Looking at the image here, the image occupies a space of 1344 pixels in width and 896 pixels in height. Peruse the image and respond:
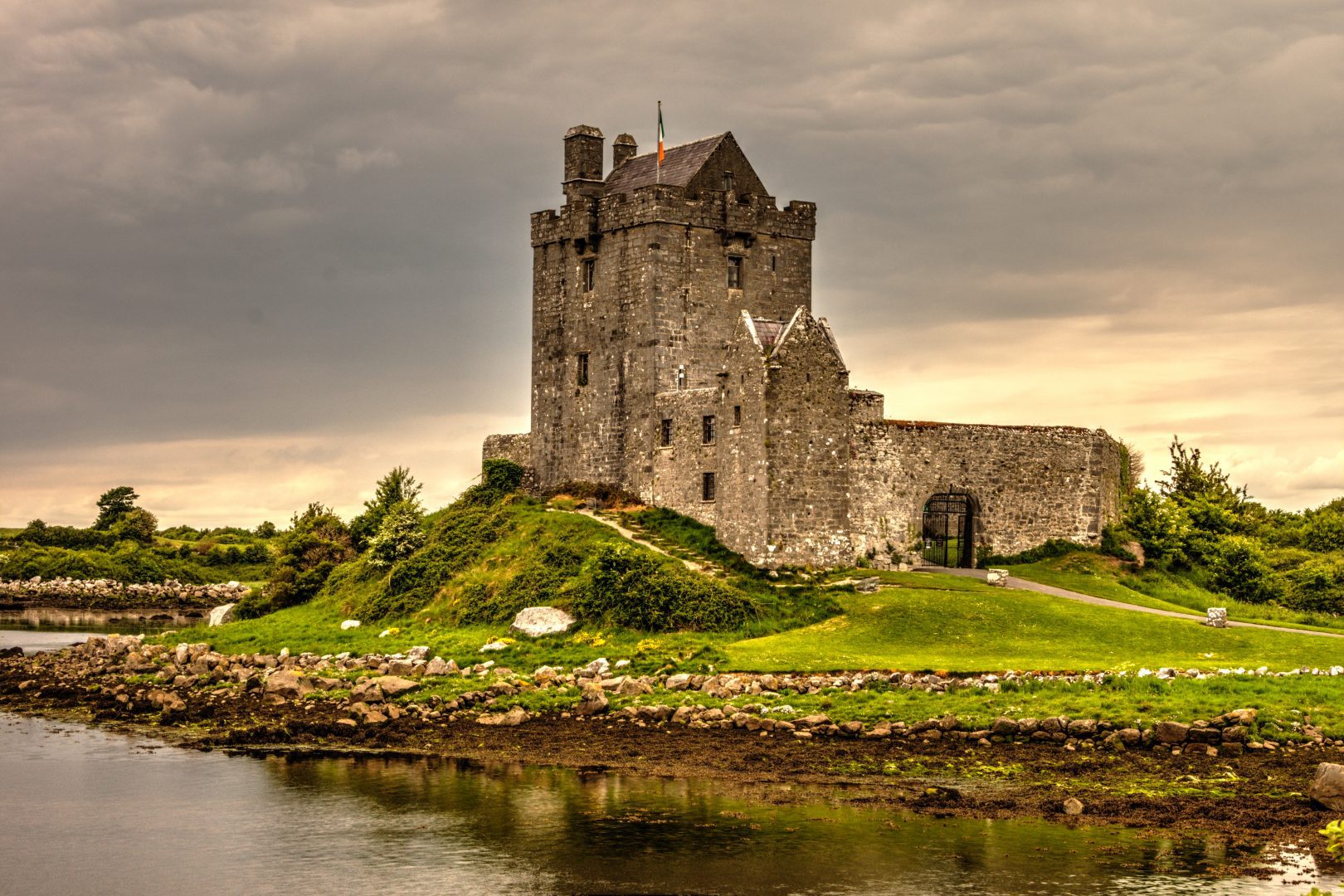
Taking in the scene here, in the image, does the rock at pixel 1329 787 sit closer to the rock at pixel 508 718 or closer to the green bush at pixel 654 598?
the rock at pixel 508 718

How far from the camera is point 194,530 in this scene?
398 ft

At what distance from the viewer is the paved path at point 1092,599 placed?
4253cm

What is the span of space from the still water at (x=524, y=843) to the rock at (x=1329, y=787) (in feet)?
8.06

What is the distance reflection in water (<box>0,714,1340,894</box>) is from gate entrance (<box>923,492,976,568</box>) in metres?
24.3

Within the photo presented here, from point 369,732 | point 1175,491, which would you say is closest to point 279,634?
point 369,732

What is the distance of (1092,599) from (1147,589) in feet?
15.8

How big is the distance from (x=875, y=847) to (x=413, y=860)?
292 inches

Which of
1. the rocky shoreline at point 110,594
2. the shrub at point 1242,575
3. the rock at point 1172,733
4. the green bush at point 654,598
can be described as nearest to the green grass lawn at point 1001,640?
the green bush at point 654,598

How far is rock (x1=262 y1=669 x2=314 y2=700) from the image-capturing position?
126 feet

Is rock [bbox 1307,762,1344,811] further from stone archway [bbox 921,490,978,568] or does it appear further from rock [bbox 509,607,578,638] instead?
stone archway [bbox 921,490,978,568]

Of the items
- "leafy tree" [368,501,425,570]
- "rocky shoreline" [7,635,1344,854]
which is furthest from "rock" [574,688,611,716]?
"leafy tree" [368,501,425,570]

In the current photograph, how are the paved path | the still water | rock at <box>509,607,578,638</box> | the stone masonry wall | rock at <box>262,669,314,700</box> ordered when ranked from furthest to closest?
1. the stone masonry wall
2. the paved path
3. rock at <box>509,607,578,638</box>
4. rock at <box>262,669,314,700</box>
5. the still water

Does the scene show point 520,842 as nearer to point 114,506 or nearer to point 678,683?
point 678,683

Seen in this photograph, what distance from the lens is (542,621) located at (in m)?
42.5
